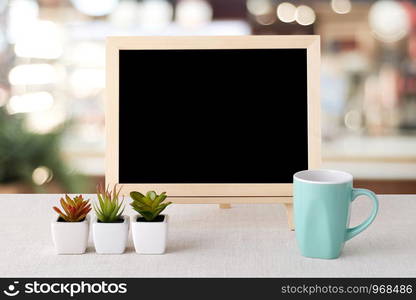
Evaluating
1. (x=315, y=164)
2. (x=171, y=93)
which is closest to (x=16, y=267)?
(x=171, y=93)

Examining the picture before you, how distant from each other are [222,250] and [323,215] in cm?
19

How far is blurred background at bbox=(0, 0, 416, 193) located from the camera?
4219 mm

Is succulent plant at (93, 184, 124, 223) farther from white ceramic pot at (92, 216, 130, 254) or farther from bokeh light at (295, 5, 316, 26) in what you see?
bokeh light at (295, 5, 316, 26)

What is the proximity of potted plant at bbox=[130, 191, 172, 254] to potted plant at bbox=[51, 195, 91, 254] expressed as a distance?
0.28 ft

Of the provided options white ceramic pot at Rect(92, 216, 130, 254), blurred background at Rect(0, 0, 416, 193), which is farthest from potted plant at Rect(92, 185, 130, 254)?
blurred background at Rect(0, 0, 416, 193)

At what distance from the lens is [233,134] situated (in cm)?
121

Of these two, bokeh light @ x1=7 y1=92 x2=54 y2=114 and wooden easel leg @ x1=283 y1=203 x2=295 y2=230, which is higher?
bokeh light @ x1=7 y1=92 x2=54 y2=114

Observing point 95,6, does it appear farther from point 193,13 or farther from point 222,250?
point 222,250

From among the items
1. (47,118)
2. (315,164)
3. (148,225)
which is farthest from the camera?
(47,118)

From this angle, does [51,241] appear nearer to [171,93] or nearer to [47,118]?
[171,93]

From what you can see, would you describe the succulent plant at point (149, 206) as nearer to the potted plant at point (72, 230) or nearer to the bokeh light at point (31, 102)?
the potted plant at point (72, 230)

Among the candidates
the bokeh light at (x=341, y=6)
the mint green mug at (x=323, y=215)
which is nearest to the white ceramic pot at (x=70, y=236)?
the mint green mug at (x=323, y=215)

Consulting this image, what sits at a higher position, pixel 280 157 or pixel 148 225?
pixel 280 157

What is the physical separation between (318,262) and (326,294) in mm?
97
